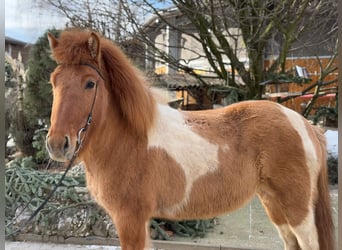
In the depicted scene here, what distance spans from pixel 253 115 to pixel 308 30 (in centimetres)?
308

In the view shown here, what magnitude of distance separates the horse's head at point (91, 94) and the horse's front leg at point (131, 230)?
370 mm

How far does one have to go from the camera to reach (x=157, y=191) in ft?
5.14

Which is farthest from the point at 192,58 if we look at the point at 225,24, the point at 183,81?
the point at 225,24

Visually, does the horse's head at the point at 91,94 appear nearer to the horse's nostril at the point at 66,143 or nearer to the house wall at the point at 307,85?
the horse's nostril at the point at 66,143

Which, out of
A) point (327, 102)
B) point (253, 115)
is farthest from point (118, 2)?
point (327, 102)

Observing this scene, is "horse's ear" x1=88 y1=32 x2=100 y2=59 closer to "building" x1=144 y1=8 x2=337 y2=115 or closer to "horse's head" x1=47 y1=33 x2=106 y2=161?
"horse's head" x1=47 y1=33 x2=106 y2=161

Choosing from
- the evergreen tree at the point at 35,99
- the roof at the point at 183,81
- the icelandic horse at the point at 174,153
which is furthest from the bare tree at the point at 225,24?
the icelandic horse at the point at 174,153

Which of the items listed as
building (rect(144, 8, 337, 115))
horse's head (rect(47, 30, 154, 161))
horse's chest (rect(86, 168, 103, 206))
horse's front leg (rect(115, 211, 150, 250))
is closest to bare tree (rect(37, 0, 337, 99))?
building (rect(144, 8, 337, 115))

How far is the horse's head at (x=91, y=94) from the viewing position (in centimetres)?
130

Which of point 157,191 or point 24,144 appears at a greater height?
point 157,191

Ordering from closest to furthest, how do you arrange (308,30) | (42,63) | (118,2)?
(118,2), (308,30), (42,63)

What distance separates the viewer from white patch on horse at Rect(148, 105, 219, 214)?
1618mm

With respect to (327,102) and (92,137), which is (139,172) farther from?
(327,102)

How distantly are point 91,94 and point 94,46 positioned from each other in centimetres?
22
